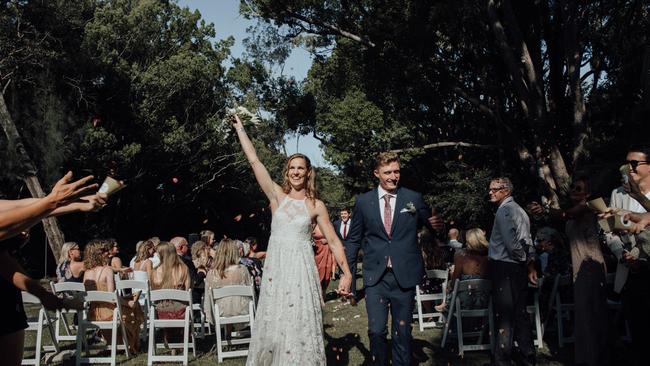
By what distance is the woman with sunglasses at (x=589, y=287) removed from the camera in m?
6.20

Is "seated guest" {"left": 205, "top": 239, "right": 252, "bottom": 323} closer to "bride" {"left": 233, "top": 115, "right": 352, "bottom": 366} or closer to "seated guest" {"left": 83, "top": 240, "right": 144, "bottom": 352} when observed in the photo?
"seated guest" {"left": 83, "top": 240, "right": 144, "bottom": 352}

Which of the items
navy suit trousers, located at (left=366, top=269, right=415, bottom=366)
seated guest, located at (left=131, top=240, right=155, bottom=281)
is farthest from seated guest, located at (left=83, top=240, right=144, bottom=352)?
navy suit trousers, located at (left=366, top=269, right=415, bottom=366)

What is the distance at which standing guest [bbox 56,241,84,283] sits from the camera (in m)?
9.34

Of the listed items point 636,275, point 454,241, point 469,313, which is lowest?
point 469,313

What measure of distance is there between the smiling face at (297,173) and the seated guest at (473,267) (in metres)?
3.70

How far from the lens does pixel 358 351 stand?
8.01 m

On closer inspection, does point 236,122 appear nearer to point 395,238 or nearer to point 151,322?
point 395,238

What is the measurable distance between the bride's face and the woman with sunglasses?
2.40 m

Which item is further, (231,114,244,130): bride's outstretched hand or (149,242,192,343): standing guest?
(149,242,192,343): standing guest

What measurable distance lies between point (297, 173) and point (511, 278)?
9.35ft

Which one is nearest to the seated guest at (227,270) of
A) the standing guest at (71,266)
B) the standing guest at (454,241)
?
the standing guest at (71,266)

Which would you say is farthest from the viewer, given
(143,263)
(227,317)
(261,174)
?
(143,263)

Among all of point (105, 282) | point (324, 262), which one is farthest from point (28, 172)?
point (105, 282)

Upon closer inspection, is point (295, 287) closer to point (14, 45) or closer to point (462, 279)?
point (462, 279)
